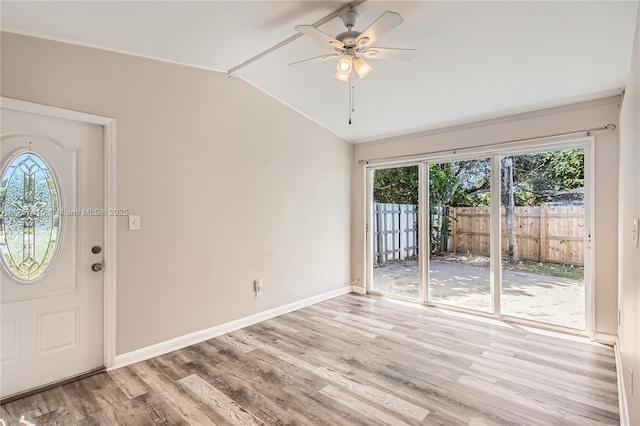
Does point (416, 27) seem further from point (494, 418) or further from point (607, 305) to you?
point (607, 305)

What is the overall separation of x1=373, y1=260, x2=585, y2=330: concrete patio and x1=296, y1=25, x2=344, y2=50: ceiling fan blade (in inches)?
126

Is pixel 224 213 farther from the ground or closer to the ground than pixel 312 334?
farther from the ground

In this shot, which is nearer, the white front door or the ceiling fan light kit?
the ceiling fan light kit

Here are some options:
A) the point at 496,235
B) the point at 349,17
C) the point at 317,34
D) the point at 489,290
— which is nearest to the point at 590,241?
the point at 496,235

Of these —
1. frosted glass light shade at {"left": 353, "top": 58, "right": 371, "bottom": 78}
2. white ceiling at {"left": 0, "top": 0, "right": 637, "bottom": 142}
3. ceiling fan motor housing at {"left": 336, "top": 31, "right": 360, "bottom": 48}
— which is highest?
white ceiling at {"left": 0, "top": 0, "right": 637, "bottom": 142}

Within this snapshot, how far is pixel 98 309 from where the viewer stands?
2.60m

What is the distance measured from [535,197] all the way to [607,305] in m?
1.24

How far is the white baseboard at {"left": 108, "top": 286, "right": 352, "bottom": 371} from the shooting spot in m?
2.70

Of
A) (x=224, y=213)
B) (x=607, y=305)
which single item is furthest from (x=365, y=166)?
(x=607, y=305)

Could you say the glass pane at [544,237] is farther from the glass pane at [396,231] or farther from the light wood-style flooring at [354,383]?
the glass pane at [396,231]

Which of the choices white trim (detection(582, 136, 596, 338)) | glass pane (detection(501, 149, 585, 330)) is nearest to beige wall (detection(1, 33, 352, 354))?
glass pane (detection(501, 149, 585, 330))

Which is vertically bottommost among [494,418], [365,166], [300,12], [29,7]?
[494,418]

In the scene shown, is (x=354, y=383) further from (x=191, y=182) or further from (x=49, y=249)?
(x=49, y=249)

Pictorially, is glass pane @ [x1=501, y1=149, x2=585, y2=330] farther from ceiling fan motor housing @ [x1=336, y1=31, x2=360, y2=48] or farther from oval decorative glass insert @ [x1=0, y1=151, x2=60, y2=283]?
oval decorative glass insert @ [x1=0, y1=151, x2=60, y2=283]
